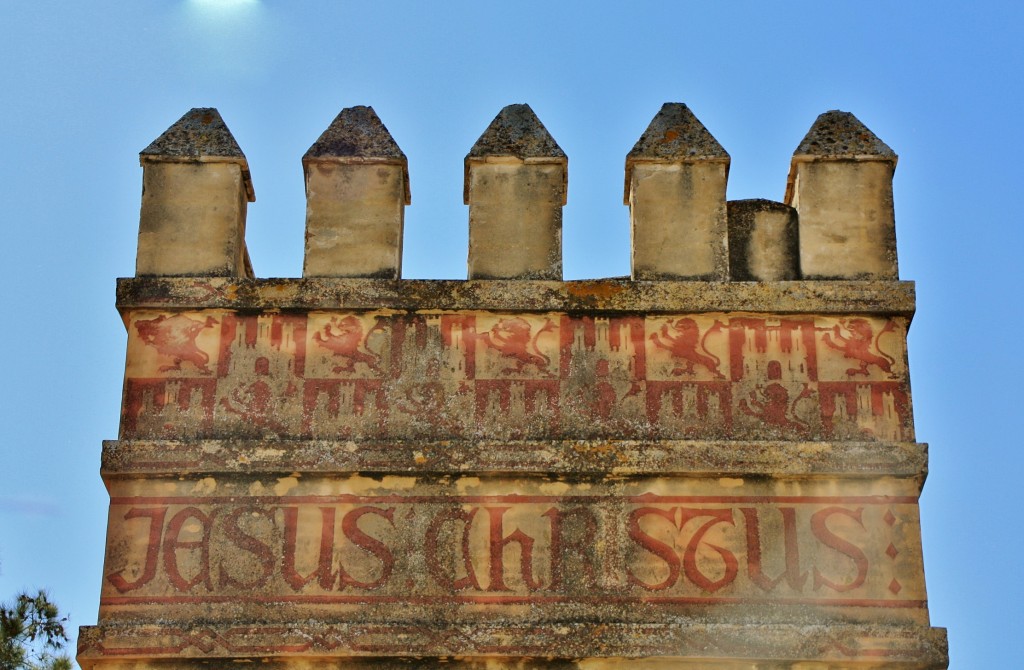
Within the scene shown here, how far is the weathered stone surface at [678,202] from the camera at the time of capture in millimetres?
7988

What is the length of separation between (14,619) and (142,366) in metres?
3.43

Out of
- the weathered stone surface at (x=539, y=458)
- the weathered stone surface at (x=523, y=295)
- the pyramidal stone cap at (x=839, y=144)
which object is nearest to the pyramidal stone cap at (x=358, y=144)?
the weathered stone surface at (x=523, y=295)

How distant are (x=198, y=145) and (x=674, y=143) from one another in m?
2.35

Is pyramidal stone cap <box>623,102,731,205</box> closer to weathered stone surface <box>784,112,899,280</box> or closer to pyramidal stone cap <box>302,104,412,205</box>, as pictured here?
weathered stone surface <box>784,112,899,280</box>

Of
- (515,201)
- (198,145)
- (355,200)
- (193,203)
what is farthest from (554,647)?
(198,145)

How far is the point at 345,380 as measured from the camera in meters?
7.72

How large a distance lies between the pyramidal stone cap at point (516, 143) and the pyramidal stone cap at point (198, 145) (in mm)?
1138

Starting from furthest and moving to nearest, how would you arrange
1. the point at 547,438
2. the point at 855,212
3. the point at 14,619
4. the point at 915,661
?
the point at 14,619
the point at 855,212
the point at 547,438
the point at 915,661

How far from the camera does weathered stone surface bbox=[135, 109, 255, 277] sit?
8.00 meters

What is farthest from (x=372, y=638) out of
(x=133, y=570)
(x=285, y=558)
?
(x=133, y=570)

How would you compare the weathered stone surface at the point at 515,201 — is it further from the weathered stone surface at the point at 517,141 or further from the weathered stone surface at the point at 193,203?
the weathered stone surface at the point at 193,203

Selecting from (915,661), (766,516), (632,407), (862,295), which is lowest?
(915,661)

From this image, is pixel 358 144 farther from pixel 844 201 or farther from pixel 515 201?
pixel 844 201

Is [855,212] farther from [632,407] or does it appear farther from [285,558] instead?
[285,558]
